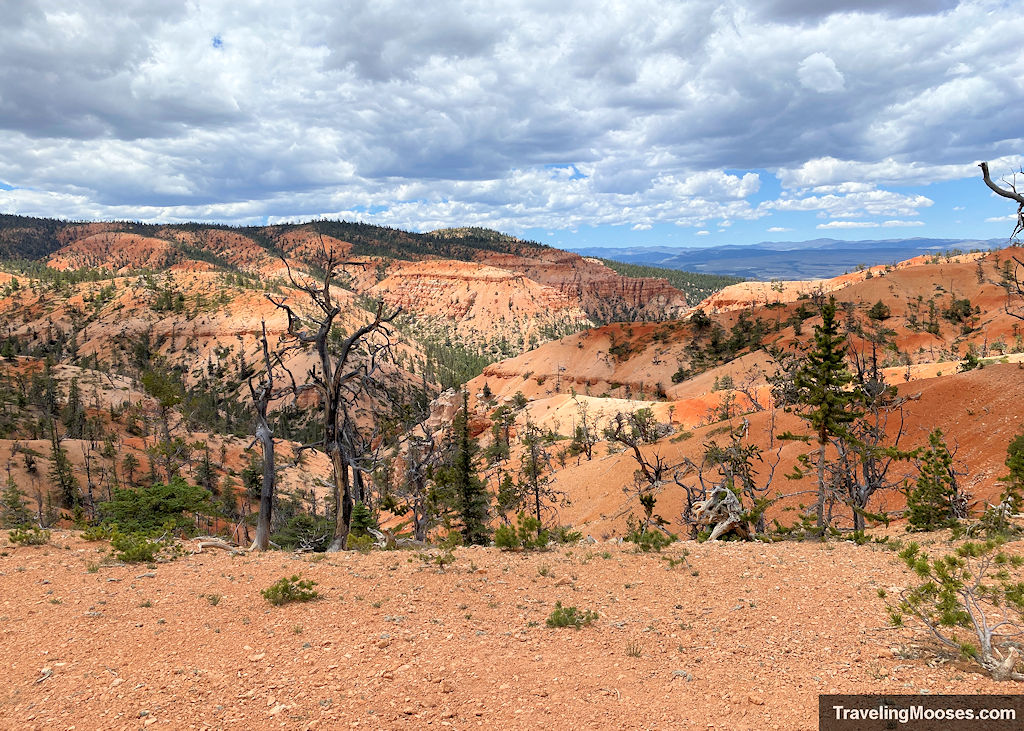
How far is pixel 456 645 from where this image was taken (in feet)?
21.9

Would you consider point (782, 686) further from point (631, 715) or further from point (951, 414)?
point (951, 414)

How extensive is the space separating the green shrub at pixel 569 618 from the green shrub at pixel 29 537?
34.3 feet

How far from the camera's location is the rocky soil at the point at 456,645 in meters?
5.21

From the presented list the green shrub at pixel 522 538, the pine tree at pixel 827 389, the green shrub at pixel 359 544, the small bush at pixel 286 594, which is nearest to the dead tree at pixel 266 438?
the green shrub at pixel 359 544

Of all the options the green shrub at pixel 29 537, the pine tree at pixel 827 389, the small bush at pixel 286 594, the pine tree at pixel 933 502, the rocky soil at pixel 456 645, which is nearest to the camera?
the rocky soil at pixel 456 645

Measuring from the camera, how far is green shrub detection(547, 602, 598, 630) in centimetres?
724

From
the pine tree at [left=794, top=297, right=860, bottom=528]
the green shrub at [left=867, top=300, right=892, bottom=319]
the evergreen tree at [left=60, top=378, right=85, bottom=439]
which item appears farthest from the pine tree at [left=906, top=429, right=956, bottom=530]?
the evergreen tree at [left=60, top=378, right=85, bottom=439]

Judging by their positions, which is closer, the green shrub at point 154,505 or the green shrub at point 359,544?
the green shrub at point 359,544

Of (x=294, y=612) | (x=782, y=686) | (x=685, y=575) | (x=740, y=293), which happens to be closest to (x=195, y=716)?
(x=294, y=612)

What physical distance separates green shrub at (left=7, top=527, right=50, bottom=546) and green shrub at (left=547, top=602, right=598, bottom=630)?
34.3 feet

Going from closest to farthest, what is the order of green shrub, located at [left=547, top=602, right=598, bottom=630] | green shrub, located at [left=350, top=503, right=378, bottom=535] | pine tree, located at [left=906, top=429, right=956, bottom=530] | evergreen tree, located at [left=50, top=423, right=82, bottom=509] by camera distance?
1. green shrub, located at [left=547, top=602, right=598, bottom=630]
2. pine tree, located at [left=906, top=429, right=956, bottom=530]
3. green shrub, located at [left=350, top=503, right=378, bottom=535]
4. evergreen tree, located at [left=50, top=423, right=82, bottom=509]

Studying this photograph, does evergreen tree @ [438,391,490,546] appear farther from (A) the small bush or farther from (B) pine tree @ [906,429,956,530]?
(A) the small bush

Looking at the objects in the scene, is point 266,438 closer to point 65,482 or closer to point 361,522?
point 361,522

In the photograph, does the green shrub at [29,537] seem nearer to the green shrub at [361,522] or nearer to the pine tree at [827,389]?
the green shrub at [361,522]
